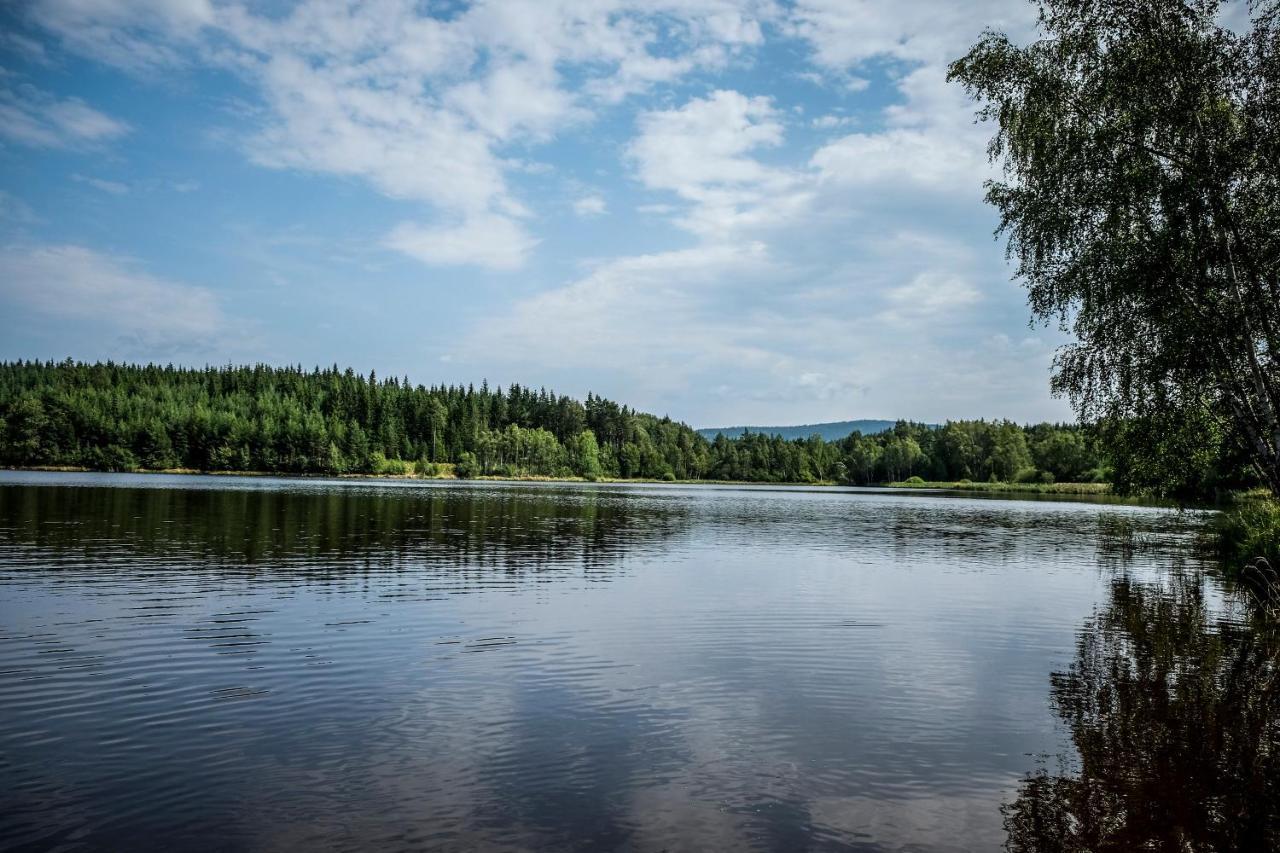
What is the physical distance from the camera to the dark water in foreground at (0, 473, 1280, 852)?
9.95 meters

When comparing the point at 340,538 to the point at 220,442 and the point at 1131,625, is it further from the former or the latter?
the point at 220,442

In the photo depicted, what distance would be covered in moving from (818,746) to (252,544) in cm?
3333

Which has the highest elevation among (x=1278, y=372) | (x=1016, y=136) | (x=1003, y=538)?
(x=1016, y=136)

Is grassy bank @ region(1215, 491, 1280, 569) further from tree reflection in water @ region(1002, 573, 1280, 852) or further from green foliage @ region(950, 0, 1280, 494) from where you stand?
tree reflection in water @ region(1002, 573, 1280, 852)

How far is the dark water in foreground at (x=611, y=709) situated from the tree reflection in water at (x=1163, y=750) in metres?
0.07

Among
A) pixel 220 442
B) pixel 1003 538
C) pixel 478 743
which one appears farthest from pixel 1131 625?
pixel 220 442

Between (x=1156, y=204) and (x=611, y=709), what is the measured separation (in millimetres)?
24696

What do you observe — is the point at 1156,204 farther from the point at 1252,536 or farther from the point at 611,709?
the point at 611,709

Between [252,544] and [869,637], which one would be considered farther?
[252,544]

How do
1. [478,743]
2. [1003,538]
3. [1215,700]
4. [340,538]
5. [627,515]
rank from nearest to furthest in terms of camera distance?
[478,743] → [1215,700] → [340,538] → [1003,538] → [627,515]

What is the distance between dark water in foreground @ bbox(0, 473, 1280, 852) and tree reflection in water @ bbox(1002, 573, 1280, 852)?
7 cm

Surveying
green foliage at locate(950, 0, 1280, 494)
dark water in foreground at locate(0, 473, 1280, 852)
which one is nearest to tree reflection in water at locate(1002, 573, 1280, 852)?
dark water in foreground at locate(0, 473, 1280, 852)

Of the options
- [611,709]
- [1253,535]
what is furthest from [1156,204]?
[611,709]

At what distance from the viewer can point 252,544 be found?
126ft
